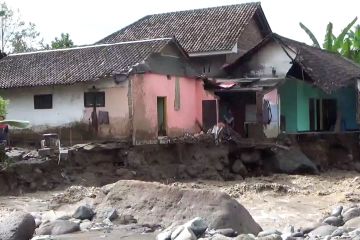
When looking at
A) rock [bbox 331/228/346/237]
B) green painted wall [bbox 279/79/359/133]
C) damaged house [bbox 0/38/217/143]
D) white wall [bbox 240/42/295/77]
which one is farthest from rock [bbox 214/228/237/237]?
white wall [bbox 240/42/295/77]

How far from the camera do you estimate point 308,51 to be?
27.7 m

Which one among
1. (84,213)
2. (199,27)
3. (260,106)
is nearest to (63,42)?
(199,27)

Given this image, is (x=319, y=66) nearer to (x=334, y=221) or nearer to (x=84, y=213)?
(x=334, y=221)

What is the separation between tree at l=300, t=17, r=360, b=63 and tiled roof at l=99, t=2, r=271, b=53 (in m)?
3.78

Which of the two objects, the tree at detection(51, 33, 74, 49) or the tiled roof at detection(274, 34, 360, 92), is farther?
the tree at detection(51, 33, 74, 49)

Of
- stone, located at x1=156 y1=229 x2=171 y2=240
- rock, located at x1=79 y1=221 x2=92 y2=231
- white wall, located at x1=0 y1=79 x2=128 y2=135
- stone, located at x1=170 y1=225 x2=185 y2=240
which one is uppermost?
white wall, located at x1=0 y1=79 x2=128 y2=135

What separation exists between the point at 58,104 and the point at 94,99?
1779 mm

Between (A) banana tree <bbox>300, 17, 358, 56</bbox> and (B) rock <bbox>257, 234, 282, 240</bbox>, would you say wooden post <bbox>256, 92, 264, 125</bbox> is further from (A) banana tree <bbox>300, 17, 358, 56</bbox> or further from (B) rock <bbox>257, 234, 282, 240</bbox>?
(B) rock <bbox>257, 234, 282, 240</bbox>

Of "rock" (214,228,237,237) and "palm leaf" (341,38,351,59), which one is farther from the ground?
"palm leaf" (341,38,351,59)

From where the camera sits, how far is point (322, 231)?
39.1 feet

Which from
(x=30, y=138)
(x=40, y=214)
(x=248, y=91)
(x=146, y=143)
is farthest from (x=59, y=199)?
(x=248, y=91)

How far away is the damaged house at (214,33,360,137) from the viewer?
24984 mm

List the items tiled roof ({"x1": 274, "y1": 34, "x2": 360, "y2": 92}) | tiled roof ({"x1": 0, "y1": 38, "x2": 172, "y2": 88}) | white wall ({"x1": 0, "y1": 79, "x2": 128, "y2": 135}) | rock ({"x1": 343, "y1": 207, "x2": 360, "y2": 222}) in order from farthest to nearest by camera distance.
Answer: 1. tiled roof ({"x1": 274, "y1": 34, "x2": 360, "y2": 92})
2. tiled roof ({"x1": 0, "y1": 38, "x2": 172, "y2": 88})
3. white wall ({"x1": 0, "y1": 79, "x2": 128, "y2": 135})
4. rock ({"x1": 343, "y1": 207, "x2": 360, "y2": 222})

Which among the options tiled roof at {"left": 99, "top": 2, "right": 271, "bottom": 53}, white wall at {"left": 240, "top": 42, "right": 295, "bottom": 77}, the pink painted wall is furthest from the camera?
tiled roof at {"left": 99, "top": 2, "right": 271, "bottom": 53}
